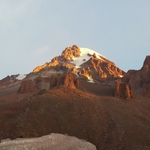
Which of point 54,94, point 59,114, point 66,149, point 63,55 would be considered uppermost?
point 63,55

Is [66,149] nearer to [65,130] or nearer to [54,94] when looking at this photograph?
[65,130]

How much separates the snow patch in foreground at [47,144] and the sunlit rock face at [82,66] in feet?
256

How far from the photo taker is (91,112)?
2998cm

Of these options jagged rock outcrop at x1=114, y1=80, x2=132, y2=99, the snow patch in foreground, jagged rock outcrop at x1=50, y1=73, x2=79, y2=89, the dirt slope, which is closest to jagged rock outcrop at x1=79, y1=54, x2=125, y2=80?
jagged rock outcrop at x1=50, y1=73, x2=79, y2=89

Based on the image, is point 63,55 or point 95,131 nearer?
point 95,131

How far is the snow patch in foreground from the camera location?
1920cm

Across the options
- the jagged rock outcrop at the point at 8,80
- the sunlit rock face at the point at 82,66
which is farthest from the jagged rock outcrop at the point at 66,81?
the jagged rock outcrop at the point at 8,80

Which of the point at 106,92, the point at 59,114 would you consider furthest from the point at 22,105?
the point at 106,92

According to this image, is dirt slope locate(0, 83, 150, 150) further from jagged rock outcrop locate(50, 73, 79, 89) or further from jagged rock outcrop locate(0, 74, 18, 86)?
jagged rock outcrop locate(0, 74, 18, 86)

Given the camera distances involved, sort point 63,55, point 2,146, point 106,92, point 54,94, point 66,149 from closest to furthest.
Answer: point 2,146
point 66,149
point 54,94
point 106,92
point 63,55

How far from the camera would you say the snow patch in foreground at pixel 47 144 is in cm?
1920

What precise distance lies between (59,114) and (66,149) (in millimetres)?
7758

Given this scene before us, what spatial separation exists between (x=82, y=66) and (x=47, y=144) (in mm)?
95160

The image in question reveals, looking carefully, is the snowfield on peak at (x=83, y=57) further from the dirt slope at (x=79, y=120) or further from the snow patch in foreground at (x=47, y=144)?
the snow patch in foreground at (x=47, y=144)
